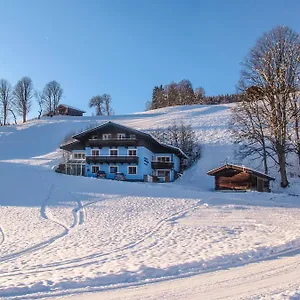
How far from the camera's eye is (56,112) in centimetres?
9919

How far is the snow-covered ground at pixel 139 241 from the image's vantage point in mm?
7117

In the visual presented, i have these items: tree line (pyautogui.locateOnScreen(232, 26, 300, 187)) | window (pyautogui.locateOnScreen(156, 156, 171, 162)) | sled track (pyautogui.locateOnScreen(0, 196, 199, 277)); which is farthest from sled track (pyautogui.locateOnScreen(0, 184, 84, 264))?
window (pyautogui.locateOnScreen(156, 156, 171, 162))

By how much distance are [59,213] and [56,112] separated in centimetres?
8181

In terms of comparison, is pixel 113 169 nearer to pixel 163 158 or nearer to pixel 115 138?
pixel 115 138

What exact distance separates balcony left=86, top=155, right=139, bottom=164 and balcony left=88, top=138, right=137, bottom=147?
5.55ft

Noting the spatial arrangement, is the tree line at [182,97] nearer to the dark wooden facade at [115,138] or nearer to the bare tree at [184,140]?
the bare tree at [184,140]

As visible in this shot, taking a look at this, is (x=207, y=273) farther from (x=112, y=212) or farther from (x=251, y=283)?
(x=112, y=212)

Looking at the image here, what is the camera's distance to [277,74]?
86.5 feet

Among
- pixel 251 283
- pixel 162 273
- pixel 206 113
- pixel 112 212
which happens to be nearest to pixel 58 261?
pixel 162 273

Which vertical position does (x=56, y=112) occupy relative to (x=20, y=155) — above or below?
above

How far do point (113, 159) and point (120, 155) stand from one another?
1.06m

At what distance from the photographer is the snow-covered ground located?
712 centimetres

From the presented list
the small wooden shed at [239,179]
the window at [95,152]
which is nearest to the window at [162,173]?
the window at [95,152]

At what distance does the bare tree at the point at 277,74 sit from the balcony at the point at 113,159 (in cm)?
1865
